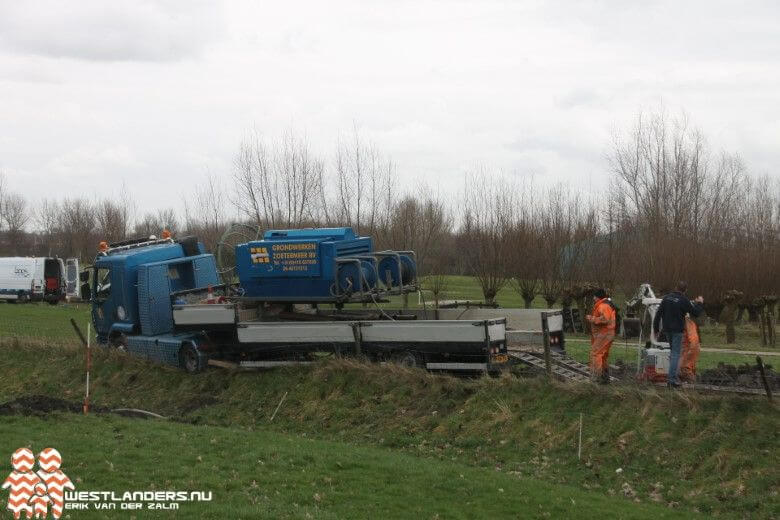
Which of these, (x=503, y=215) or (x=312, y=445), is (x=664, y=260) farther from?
(x=312, y=445)

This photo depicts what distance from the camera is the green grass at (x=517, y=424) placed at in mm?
11445

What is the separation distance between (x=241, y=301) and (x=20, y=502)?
956 cm

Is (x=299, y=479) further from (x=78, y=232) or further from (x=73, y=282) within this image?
(x=78, y=232)

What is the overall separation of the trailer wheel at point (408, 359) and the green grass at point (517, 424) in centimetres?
31

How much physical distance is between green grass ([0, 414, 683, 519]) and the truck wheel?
5262mm

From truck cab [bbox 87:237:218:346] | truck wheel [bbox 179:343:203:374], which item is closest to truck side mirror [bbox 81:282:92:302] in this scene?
truck cab [bbox 87:237:218:346]

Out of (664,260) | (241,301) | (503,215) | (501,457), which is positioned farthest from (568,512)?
(503,215)

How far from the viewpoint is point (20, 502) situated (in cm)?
934

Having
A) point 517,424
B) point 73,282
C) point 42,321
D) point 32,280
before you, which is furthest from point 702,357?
point 32,280

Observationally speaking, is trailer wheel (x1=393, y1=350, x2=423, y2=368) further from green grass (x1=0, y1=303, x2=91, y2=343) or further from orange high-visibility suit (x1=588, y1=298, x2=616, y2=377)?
green grass (x1=0, y1=303, x2=91, y2=343)

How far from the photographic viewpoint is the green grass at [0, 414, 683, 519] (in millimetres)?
10000

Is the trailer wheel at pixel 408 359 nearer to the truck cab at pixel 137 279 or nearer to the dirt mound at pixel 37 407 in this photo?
the dirt mound at pixel 37 407

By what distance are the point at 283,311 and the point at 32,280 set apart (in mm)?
38266

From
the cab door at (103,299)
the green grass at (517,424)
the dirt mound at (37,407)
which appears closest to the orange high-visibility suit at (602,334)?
the green grass at (517,424)
